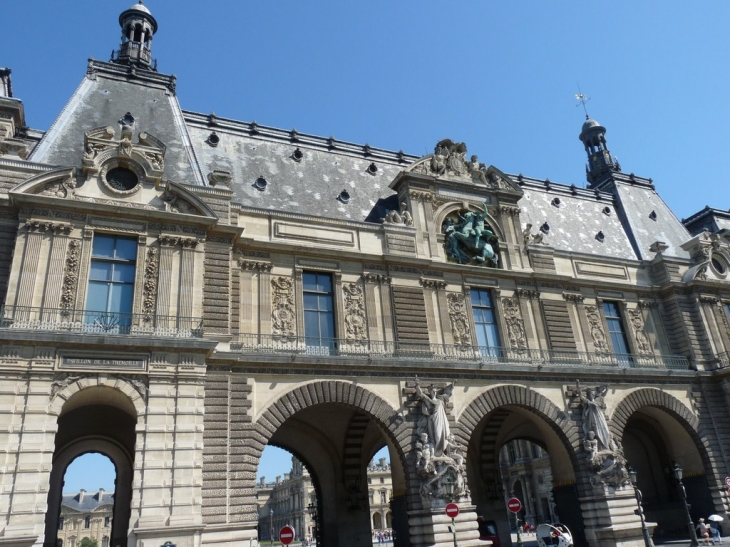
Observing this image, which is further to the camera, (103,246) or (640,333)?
(640,333)

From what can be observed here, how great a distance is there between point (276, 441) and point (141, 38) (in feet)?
74.8

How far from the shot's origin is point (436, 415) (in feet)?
73.4

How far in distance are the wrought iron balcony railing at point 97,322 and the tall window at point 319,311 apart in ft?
17.2

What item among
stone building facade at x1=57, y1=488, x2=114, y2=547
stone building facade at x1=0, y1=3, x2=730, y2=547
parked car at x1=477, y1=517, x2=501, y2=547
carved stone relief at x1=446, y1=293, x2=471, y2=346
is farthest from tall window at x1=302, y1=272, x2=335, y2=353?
stone building facade at x1=57, y1=488, x2=114, y2=547

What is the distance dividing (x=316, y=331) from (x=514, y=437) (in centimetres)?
1338

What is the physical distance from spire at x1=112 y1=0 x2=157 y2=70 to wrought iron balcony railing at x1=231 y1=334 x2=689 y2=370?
57.9 ft

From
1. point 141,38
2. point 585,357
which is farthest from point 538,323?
point 141,38

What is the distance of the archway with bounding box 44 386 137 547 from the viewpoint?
2219 cm

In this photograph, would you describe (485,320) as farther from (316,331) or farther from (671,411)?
(671,411)

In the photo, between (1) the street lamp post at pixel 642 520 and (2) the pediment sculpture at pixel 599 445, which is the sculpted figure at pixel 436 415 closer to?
(2) the pediment sculpture at pixel 599 445

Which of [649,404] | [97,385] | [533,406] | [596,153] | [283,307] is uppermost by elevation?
[596,153]

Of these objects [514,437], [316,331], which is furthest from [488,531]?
[316,331]

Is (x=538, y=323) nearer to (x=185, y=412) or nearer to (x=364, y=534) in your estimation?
(x=364, y=534)

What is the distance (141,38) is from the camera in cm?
3219
